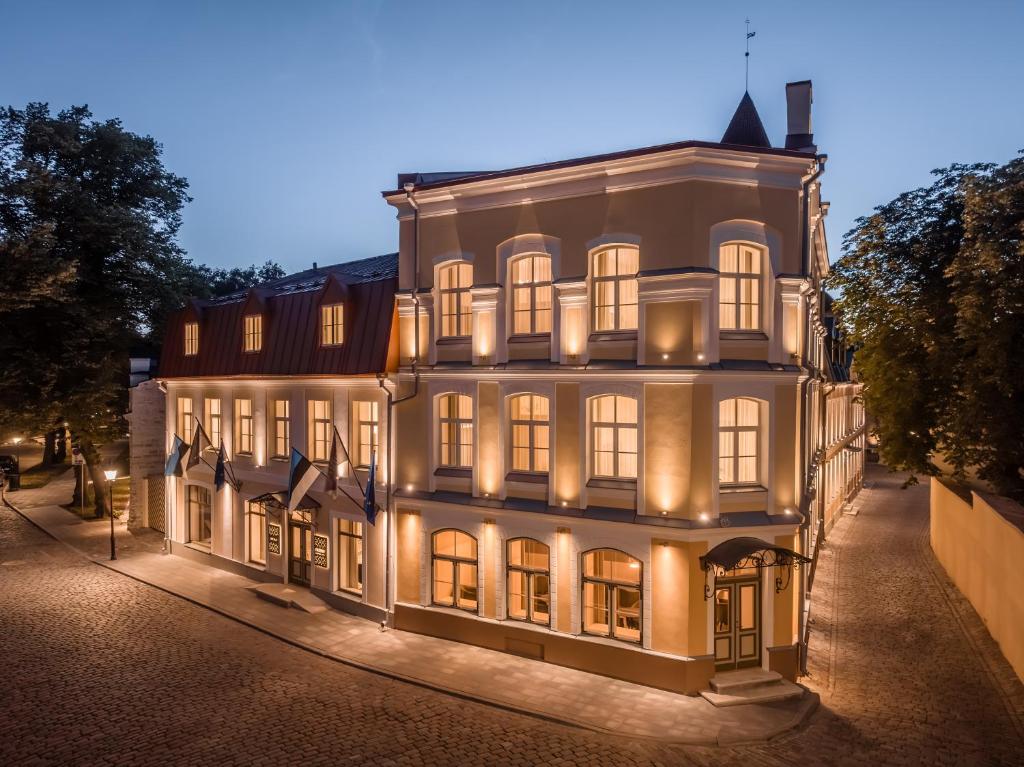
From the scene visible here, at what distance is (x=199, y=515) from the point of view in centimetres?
2578

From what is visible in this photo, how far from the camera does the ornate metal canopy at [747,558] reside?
13.8m

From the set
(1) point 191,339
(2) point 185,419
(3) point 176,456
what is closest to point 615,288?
(1) point 191,339

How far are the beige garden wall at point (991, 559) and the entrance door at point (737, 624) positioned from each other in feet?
20.2

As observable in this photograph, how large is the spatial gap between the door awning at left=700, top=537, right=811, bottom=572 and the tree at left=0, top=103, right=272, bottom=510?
87.2 feet

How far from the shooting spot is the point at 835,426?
106ft

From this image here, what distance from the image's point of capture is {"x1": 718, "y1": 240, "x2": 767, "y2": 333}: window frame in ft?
48.4

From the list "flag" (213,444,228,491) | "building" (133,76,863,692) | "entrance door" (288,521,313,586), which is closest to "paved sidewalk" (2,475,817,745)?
"building" (133,76,863,692)

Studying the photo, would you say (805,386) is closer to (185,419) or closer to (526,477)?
(526,477)

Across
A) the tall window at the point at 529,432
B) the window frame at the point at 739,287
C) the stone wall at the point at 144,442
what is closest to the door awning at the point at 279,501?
the tall window at the point at 529,432

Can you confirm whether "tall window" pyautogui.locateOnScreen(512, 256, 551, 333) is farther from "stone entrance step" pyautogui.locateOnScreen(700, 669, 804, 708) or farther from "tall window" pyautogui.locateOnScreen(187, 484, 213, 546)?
"tall window" pyautogui.locateOnScreen(187, 484, 213, 546)

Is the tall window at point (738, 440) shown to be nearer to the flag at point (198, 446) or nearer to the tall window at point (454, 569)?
the tall window at point (454, 569)

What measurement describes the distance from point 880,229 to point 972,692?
14.6 metres

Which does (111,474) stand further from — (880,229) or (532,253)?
(880,229)

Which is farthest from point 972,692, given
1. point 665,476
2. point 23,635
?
point 23,635
